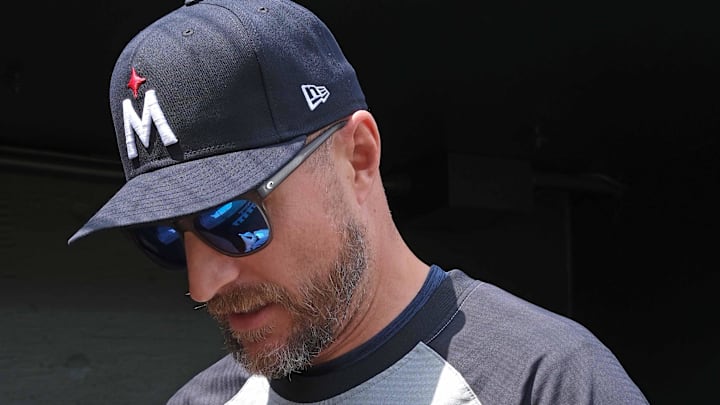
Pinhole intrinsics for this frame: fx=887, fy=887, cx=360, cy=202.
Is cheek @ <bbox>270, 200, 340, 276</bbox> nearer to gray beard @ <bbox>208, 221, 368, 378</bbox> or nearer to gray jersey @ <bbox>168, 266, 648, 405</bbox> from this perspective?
gray beard @ <bbox>208, 221, 368, 378</bbox>

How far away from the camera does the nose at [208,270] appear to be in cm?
105

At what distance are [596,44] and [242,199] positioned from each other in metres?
2.76

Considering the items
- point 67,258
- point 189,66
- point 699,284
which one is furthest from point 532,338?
point 699,284

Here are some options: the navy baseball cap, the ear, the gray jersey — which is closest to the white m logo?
the navy baseball cap

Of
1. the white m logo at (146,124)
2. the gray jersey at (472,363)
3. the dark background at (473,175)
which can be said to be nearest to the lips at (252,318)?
the gray jersey at (472,363)

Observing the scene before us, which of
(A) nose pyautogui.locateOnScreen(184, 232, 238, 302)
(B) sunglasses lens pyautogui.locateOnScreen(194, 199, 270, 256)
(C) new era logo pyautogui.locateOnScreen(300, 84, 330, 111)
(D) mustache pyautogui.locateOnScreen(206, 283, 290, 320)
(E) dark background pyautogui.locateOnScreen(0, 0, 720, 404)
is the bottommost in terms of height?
(E) dark background pyautogui.locateOnScreen(0, 0, 720, 404)

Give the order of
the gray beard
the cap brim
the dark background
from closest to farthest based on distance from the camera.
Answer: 1. the cap brim
2. the gray beard
3. the dark background

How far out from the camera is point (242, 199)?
990mm

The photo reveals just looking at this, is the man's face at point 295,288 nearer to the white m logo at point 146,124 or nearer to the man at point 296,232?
the man at point 296,232

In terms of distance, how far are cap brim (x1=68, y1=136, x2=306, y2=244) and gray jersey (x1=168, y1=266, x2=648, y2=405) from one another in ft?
0.93

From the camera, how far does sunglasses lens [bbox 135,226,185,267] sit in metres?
1.14

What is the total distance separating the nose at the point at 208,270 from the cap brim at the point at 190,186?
89 millimetres

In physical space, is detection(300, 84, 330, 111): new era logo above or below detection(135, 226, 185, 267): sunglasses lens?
above

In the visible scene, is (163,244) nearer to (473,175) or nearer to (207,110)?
(207,110)
